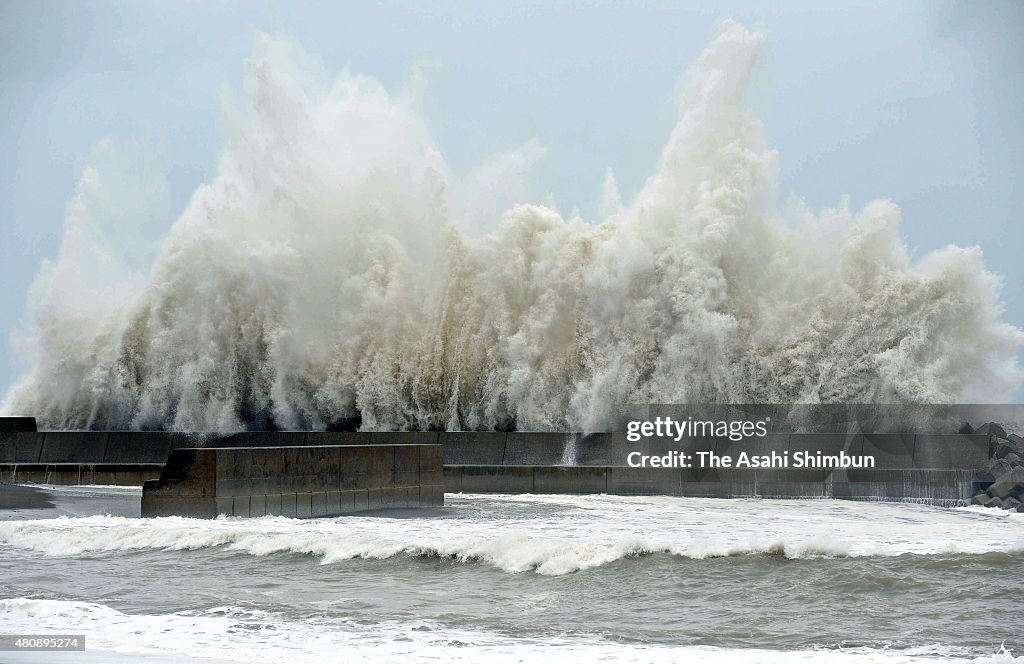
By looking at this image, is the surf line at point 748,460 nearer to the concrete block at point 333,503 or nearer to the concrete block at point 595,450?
the concrete block at point 595,450

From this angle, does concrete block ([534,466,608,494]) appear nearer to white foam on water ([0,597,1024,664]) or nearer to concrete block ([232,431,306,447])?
concrete block ([232,431,306,447])

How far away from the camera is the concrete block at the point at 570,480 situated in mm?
14891

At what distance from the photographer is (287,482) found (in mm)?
11906

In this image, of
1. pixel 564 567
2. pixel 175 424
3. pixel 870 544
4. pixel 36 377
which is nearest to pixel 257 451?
pixel 564 567

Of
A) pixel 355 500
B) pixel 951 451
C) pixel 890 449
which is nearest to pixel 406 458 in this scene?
pixel 355 500

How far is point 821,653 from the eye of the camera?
5.98 meters

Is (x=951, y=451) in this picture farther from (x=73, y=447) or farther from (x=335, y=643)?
(x=73, y=447)

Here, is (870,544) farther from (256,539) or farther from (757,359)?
(757,359)

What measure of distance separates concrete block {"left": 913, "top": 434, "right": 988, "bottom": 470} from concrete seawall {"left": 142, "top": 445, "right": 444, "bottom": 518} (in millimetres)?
5594

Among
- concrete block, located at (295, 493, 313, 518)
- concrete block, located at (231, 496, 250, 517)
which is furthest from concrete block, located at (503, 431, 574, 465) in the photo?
concrete block, located at (231, 496, 250, 517)

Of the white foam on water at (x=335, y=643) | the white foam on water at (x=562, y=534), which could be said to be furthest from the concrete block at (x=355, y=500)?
the white foam on water at (x=335, y=643)

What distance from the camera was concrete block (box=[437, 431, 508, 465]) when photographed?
51.8 ft

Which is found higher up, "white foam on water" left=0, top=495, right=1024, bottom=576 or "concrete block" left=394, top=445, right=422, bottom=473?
"concrete block" left=394, top=445, right=422, bottom=473

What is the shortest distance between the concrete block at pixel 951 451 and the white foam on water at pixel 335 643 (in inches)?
329
